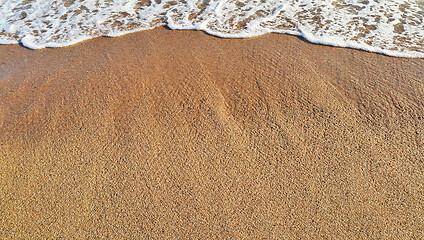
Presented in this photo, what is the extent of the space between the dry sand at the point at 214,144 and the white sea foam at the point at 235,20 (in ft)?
1.39

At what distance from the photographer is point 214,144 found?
265cm

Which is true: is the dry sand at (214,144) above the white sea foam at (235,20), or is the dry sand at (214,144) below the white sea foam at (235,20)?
below

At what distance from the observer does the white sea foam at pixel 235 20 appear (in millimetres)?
4027

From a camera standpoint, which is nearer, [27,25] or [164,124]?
[164,124]

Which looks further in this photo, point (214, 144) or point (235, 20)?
point (235, 20)

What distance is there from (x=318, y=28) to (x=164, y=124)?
8.37 ft

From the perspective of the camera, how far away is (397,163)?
2.45 metres

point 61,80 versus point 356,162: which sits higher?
point 61,80

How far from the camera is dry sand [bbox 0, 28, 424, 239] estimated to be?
214 cm

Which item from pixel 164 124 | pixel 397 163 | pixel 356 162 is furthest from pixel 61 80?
pixel 397 163

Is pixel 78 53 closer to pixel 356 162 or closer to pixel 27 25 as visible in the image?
pixel 27 25

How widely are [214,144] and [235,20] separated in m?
2.49

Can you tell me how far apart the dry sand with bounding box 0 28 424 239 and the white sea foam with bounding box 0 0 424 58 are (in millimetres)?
423

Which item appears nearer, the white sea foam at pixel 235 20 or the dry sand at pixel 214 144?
the dry sand at pixel 214 144
